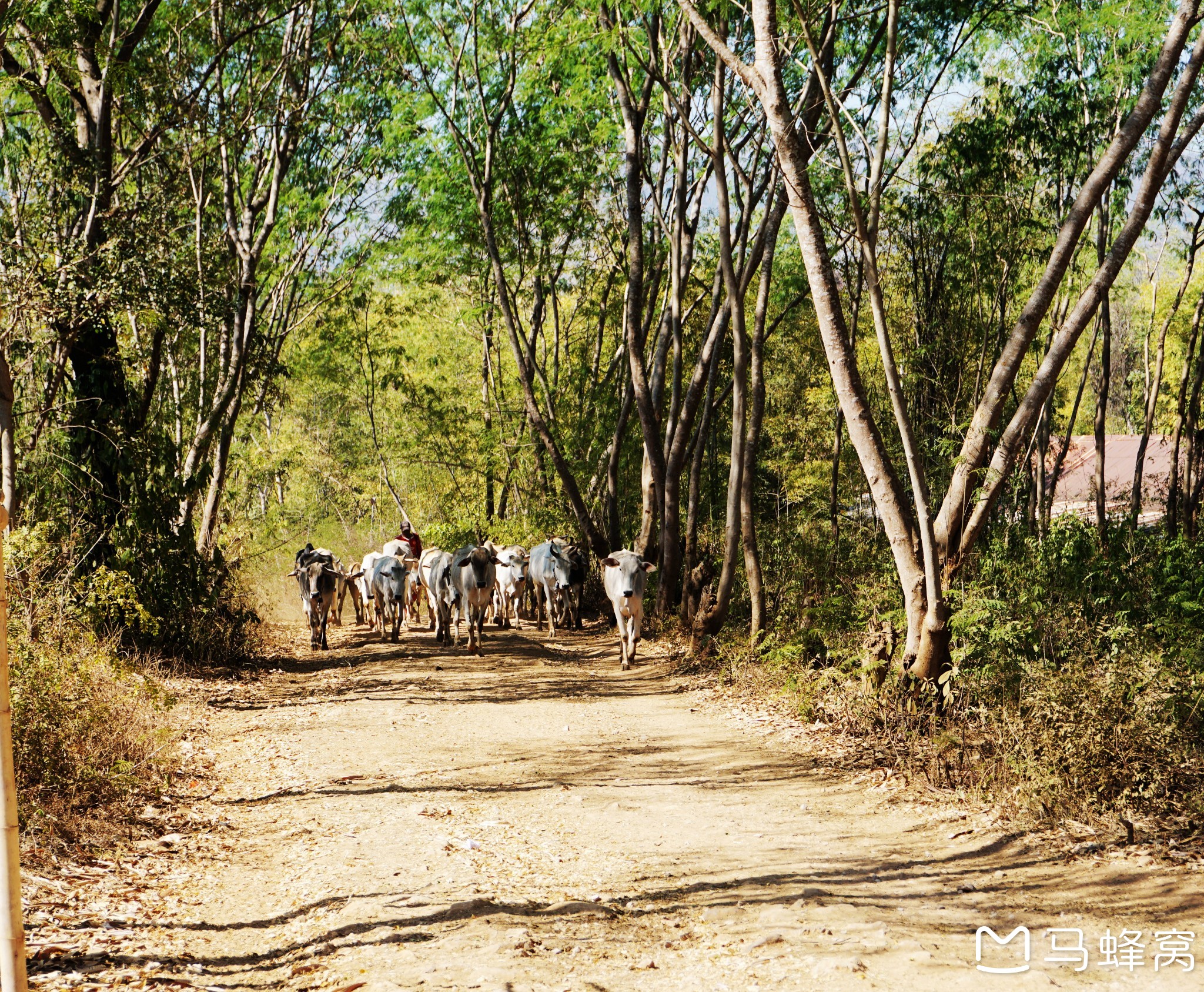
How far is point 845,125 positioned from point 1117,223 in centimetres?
657

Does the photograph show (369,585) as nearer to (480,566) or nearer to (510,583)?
(510,583)

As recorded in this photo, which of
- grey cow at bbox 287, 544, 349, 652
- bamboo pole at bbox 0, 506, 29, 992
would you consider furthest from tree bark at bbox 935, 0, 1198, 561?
grey cow at bbox 287, 544, 349, 652

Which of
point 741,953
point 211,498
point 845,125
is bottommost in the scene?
point 741,953

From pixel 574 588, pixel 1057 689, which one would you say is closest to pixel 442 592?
pixel 574 588

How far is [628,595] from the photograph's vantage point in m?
16.4

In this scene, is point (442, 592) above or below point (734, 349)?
below

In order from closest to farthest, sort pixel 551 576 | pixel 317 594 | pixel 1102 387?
pixel 1102 387 < pixel 317 594 < pixel 551 576

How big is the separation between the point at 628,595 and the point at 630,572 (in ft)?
1.21

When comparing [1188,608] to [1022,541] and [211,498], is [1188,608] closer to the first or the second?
[1022,541]

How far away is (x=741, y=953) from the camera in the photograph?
543 cm

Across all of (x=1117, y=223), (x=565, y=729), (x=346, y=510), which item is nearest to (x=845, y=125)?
(x=1117, y=223)

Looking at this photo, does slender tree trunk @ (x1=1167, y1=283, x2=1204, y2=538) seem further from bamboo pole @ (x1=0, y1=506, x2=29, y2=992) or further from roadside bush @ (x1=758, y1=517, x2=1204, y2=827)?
bamboo pole @ (x1=0, y1=506, x2=29, y2=992)

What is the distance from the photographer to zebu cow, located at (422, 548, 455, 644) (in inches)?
755

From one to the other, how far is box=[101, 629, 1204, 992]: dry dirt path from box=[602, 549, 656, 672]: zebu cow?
492cm
